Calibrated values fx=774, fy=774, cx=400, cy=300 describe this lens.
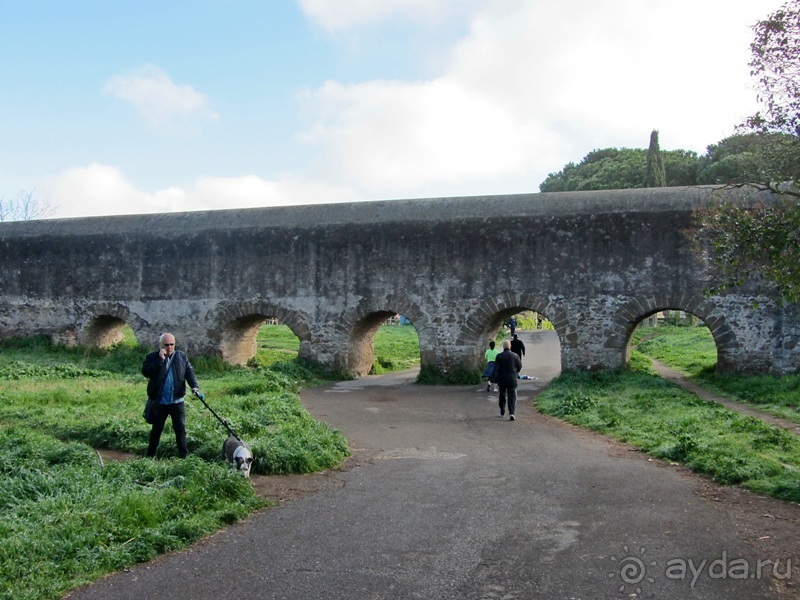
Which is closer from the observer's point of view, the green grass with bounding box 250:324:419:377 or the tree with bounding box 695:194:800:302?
the tree with bounding box 695:194:800:302

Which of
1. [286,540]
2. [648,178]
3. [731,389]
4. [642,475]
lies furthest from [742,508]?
[648,178]

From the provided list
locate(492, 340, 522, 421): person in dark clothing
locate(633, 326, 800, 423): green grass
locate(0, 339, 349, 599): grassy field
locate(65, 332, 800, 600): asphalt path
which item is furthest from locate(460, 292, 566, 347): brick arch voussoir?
locate(65, 332, 800, 600): asphalt path

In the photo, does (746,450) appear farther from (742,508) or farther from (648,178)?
(648,178)

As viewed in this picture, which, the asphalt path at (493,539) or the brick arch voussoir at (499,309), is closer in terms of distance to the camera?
the asphalt path at (493,539)

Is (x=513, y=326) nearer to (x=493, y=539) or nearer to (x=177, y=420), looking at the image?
(x=177, y=420)

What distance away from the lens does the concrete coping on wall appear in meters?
17.4

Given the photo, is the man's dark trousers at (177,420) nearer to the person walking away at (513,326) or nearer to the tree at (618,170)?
the person walking away at (513,326)

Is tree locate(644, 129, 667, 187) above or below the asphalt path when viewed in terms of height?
above

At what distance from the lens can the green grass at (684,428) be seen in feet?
24.8

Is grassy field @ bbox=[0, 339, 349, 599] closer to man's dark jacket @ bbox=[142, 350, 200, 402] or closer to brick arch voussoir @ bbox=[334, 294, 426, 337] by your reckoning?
man's dark jacket @ bbox=[142, 350, 200, 402]

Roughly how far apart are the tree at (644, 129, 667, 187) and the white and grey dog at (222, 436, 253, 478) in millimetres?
34551

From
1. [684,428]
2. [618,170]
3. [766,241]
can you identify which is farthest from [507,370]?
[618,170]

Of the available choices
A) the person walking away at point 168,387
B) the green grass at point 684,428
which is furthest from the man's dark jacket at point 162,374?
the green grass at point 684,428

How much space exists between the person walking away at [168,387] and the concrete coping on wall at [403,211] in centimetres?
1115
